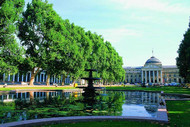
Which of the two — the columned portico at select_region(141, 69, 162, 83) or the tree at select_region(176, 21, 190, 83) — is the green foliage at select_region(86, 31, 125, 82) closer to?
the tree at select_region(176, 21, 190, 83)

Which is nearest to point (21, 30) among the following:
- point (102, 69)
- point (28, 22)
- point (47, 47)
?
point (28, 22)

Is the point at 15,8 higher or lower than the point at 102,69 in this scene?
higher

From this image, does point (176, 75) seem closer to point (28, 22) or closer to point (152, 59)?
point (152, 59)

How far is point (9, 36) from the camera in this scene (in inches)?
1207

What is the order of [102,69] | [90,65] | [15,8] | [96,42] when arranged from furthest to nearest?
1. [102,69]
2. [96,42]
3. [90,65]
4. [15,8]

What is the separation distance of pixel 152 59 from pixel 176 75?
24207mm

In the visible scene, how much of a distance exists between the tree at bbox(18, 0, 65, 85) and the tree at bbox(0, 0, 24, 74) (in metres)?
3.91

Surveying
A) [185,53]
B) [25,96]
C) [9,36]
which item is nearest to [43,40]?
[9,36]

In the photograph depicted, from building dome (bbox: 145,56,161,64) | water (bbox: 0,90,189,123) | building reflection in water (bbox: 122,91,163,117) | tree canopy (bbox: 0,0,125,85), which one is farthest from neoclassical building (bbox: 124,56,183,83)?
water (bbox: 0,90,189,123)

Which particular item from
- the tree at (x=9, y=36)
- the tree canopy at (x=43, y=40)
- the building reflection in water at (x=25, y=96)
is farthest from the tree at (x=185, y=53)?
the tree at (x=9, y=36)

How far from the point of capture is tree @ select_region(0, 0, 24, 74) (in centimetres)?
2946

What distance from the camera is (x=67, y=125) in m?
7.40

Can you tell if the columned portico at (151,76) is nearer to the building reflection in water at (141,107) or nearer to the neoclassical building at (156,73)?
the neoclassical building at (156,73)

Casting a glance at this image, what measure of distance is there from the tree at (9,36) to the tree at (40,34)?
12.8ft
